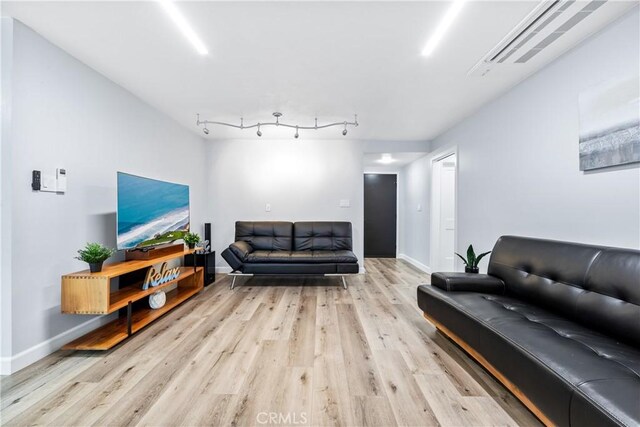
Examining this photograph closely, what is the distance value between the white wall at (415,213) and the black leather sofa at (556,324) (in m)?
2.49

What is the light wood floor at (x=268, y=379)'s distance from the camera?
4.41ft

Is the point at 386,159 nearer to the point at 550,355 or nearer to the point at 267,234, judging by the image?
the point at 267,234

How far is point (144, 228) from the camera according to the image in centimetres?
259

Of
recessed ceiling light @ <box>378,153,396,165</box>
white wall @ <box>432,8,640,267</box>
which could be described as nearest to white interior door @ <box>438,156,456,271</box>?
recessed ceiling light @ <box>378,153,396,165</box>

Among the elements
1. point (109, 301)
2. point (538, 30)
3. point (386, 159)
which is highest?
point (538, 30)

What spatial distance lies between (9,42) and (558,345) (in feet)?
12.3

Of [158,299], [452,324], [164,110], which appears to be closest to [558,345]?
[452,324]

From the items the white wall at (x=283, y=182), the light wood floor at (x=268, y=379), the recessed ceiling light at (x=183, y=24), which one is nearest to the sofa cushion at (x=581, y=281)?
the light wood floor at (x=268, y=379)

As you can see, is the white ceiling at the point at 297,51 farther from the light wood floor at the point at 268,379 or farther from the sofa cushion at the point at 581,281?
the light wood floor at the point at 268,379

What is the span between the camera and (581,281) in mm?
1626

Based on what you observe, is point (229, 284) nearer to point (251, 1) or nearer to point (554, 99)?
point (251, 1)

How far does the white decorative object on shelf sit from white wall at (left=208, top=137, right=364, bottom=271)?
6.02 ft

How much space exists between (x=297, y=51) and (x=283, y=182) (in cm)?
265

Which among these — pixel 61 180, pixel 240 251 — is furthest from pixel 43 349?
pixel 240 251
